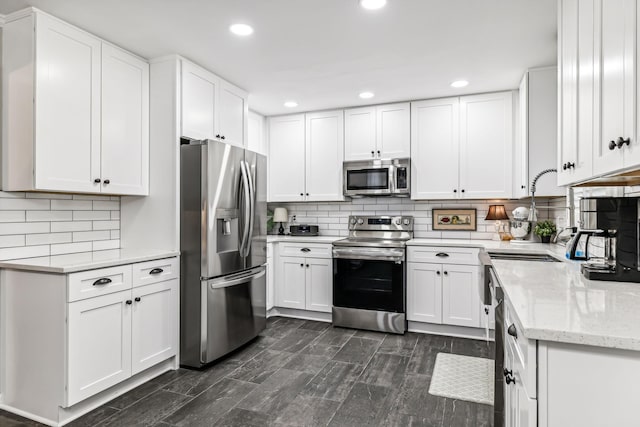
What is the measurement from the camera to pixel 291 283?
4281mm

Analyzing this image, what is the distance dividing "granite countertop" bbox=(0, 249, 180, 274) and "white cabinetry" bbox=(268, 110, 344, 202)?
2.02 metres

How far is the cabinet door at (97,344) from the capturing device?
7.08 ft

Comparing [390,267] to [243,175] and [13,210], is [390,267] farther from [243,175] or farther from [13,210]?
[13,210]

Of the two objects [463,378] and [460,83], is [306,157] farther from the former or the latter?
[463,378]

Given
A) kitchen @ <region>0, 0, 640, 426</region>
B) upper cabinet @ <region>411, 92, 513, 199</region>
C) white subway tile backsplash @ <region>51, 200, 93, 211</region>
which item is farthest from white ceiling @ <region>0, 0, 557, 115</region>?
white subway tile backsplash @ <region>51, 200, 93, 211</region>

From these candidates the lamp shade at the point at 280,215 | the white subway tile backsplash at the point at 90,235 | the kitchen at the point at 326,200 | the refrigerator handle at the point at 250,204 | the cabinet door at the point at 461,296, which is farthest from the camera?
the lamp shade at the point at 280,215

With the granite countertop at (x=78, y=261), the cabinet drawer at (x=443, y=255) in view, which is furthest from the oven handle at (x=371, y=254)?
the granite countertop at (x=78, y=261)

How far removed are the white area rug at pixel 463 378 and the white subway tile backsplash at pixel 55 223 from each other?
9.05 ft

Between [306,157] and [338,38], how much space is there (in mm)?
1975

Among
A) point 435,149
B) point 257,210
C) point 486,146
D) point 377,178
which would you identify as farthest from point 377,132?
point 257,210

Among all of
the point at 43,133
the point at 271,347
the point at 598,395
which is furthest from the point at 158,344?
the point at 598,395

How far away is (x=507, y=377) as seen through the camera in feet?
4.61

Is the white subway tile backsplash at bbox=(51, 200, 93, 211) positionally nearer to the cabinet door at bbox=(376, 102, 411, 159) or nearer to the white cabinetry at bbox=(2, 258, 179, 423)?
the white cabinetry at bbox=(2, 258, 179, 423)

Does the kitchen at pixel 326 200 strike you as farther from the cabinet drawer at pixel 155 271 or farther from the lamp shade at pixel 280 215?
the lamp shade at pixel 280 215
